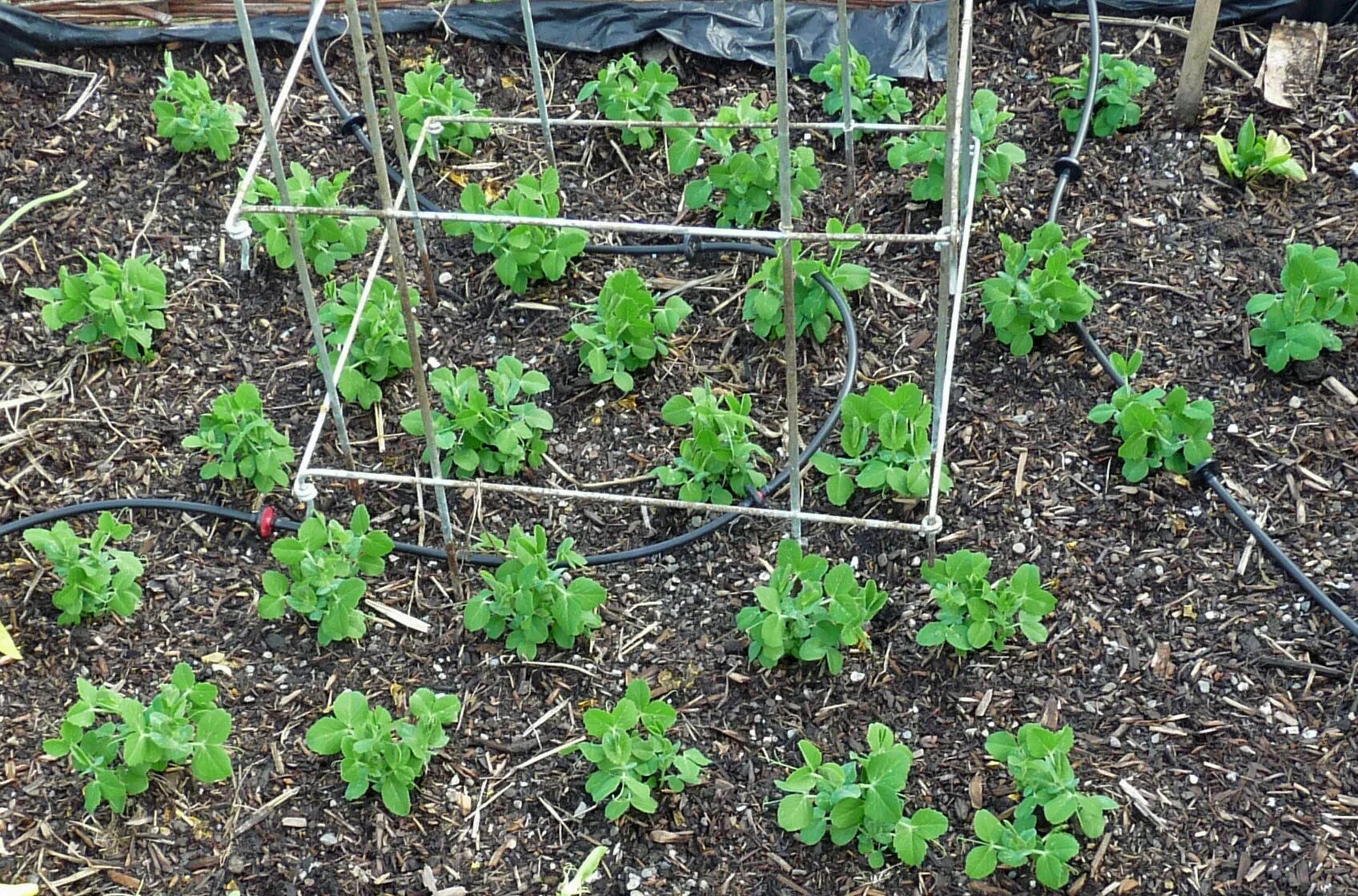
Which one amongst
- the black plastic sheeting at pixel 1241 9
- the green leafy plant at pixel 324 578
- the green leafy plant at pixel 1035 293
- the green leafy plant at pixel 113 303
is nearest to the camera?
the green leafy plant at pixel 324 578

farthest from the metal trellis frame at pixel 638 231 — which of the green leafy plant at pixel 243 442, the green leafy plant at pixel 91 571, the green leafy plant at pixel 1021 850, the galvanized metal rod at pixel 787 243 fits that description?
the green leafy plant at pixel 1021 850

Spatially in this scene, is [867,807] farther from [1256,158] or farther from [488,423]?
[1256,158]

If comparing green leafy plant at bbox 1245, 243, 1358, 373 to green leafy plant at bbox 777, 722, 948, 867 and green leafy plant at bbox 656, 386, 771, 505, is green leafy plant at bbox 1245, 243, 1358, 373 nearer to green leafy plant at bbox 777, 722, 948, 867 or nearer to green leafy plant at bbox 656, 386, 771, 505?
green leafy plant at bbox 656, 386, 771, 505

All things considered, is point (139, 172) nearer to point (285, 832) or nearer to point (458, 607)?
point (458, 607)

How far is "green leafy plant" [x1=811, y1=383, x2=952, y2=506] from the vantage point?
333cm

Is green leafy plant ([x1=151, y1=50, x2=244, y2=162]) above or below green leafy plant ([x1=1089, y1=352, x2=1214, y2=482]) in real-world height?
above

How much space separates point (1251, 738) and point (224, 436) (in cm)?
247

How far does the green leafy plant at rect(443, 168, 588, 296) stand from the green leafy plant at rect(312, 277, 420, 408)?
1.01 ft


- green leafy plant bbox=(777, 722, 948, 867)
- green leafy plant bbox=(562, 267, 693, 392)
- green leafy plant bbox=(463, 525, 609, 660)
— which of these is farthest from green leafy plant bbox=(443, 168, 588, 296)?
green leafy plant bbox=(777, 722, 948, 867)

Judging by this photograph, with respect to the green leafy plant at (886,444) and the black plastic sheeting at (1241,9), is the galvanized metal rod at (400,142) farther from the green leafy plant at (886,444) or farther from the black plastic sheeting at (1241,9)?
the black plastic sheeting at (1241,9)

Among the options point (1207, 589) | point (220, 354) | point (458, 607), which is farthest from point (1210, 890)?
point (220, 354)

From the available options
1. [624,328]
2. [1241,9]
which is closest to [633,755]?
[624,328]

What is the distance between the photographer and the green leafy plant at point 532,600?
3.18 metres

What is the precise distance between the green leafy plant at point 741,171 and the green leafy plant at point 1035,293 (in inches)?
23.0
